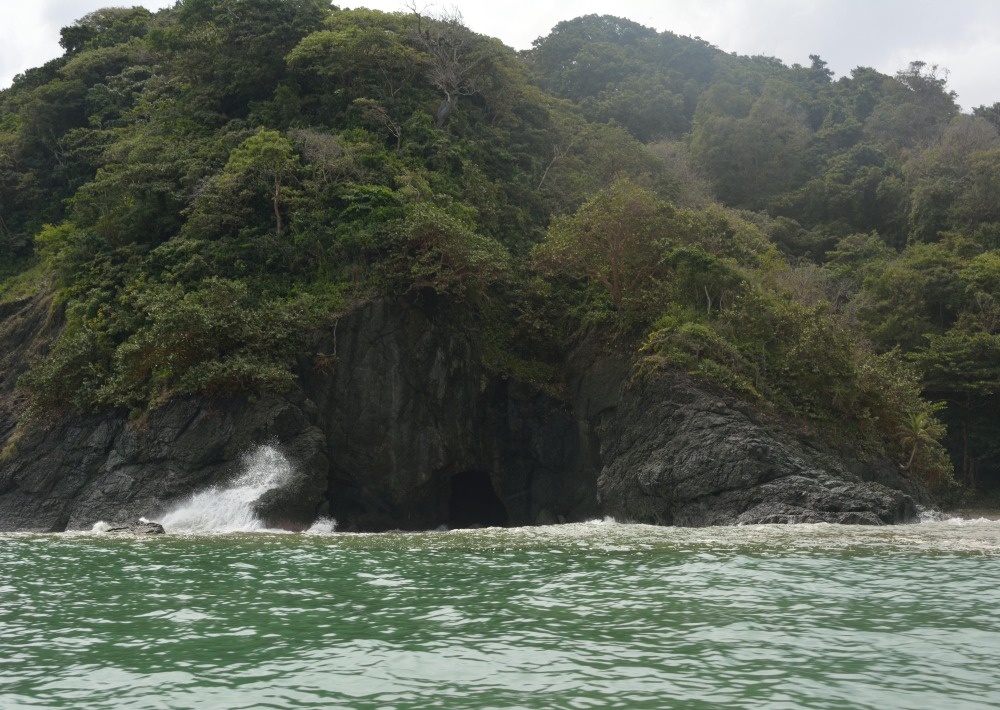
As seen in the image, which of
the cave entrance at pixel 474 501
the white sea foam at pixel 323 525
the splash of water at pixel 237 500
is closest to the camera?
the splash of water at pixel 237 500

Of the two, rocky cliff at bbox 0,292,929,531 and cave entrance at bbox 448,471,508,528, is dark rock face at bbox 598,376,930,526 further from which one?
cave entrance at bbox 448,471,508,528

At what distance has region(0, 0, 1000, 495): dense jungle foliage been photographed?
26297 millimetres

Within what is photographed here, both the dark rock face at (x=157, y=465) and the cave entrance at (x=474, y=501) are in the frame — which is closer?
the dark rock face at (x=157, y=465)

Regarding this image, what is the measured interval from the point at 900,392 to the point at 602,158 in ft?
72.9

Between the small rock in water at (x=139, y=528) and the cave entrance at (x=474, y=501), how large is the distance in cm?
1157

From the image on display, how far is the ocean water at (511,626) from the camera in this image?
7887 mm

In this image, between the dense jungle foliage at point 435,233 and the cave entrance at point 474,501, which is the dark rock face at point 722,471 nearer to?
the dense jungle foliage at point 435,233

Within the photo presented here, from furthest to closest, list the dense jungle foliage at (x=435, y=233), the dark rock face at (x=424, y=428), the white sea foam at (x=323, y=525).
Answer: the dark rock face at (x=424, y=428)
the dense jungle foliage at (x=435, y=233)
the white sea foam at (x=323, y=525)

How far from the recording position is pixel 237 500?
23.7 metres

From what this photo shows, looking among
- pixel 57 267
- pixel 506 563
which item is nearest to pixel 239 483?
pixel 506 563

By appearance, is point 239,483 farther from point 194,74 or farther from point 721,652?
point 194,74

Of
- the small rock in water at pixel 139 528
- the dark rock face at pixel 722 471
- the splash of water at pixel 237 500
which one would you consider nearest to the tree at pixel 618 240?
the dark rock face at pixel 722 471

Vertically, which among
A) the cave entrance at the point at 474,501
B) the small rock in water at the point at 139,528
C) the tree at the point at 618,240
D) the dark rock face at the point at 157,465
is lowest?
the cave entrance at the point at 474,501

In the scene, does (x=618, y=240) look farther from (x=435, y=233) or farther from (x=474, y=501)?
(x=474, y=501)
